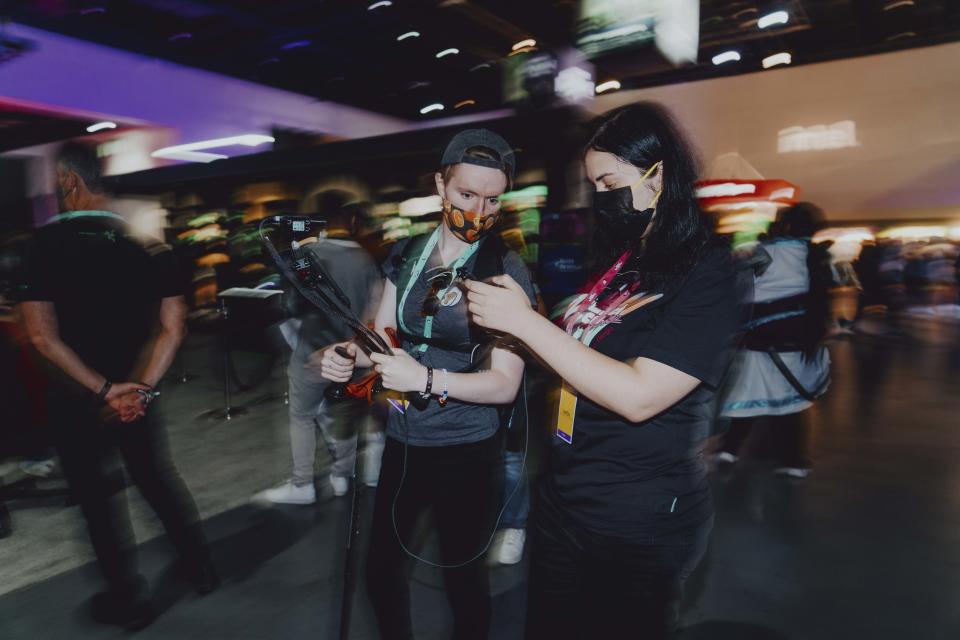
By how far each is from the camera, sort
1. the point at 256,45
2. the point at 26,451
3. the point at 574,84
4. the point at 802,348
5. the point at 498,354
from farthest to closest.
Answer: the point at 256,45 → the point at 574,84 → the point at 26,451 → the point at 802,348 → the point at 498,354

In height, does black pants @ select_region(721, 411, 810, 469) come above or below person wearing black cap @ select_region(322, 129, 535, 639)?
below

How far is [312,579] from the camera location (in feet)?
9.21

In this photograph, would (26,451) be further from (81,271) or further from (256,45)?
(256,45)

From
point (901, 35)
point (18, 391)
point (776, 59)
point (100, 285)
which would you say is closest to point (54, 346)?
point (100, 285)

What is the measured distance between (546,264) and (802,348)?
3.44 metres

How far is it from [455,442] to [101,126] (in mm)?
10520

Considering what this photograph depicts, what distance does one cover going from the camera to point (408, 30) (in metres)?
10.3

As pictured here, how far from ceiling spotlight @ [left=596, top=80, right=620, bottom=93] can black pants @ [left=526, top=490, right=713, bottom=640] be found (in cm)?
989

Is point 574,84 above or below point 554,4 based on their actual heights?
below

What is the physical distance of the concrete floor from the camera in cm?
247

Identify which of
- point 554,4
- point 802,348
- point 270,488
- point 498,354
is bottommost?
point 270,488

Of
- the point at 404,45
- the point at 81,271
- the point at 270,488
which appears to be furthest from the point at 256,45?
the point at 81,271

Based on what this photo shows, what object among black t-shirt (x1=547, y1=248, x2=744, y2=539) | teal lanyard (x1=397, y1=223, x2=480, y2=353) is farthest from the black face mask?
teal lanyard (x1=397, y1=223, x2=480, y2=353)

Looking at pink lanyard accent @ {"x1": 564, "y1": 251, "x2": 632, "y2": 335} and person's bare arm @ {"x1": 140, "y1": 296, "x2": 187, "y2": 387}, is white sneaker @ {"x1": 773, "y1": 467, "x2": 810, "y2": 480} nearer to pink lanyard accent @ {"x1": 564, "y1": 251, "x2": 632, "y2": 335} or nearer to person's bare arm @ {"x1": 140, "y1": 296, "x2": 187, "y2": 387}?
pink lanyard accent @ {"x1": 564, "y1": 251, "x2": 632, "y2": 335}
